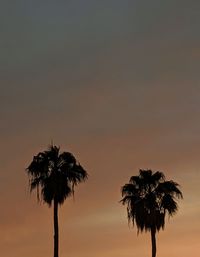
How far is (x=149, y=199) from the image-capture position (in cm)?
7594

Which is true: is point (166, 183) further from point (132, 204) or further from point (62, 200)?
point (62, 200)

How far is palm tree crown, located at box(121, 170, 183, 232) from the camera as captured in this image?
74.8 m

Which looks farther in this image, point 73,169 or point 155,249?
point 155,249

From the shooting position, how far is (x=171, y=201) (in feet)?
248

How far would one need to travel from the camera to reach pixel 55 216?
6681cm

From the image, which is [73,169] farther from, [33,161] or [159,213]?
[159,213]

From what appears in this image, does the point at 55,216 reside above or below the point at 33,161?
below

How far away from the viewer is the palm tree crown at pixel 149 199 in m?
74.8

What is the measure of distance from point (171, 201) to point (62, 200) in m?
12.9

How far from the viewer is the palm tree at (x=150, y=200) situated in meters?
74.7

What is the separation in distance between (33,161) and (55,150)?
2176mm

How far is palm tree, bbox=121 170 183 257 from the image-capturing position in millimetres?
74688

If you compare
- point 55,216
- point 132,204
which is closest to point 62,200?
point 55,216

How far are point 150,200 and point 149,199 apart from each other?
22 centimetres
